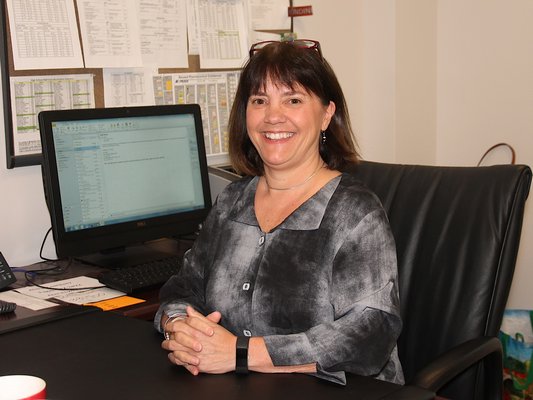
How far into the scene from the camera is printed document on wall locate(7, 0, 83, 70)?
2.04m

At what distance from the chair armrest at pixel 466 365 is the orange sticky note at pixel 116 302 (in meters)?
0.71

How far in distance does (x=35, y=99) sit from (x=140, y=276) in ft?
2.04

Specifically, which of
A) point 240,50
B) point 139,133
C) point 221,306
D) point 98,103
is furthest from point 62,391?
point 240,50

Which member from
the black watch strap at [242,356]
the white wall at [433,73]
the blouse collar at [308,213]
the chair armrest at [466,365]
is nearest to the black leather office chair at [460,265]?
the chair armrest at [466,365]

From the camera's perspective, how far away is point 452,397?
158cm

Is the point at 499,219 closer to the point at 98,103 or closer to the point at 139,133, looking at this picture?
the point at 139,133

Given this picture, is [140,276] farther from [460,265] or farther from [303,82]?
[460,265]

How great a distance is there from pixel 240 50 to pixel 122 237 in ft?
3.02

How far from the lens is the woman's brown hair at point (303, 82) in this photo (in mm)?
1625

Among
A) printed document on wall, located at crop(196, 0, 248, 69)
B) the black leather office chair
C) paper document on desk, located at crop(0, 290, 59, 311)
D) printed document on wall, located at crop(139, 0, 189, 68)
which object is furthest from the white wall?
paper document on desk, located at crop(0, 290, 59, 311)

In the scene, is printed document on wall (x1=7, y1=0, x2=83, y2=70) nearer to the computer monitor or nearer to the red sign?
the computer monitor

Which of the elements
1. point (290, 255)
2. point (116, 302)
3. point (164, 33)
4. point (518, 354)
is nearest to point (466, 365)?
point (290, 255)

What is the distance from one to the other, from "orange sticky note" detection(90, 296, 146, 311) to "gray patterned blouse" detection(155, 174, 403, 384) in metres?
0.12

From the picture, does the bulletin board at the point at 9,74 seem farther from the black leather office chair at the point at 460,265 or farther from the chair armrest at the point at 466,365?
the chair armrest at the point at 466,365
